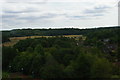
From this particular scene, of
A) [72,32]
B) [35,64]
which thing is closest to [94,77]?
[35,64]

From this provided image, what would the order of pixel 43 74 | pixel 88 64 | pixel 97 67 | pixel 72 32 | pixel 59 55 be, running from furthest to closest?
pixel 72 32 < pixel 59 55 < pixel 43 74 < pixel 88 64 < pixel 97 67

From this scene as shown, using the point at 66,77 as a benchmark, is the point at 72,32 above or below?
above

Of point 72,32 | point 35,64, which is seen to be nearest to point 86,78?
point 35,64

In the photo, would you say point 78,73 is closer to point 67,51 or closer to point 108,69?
point 108,69

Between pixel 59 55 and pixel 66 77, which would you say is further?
pixel 59 55

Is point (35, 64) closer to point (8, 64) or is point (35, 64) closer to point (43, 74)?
point (43, 74)

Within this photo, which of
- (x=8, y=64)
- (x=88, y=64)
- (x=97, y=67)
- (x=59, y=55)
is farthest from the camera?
(x=8, y=64)

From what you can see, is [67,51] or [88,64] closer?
[88,64]

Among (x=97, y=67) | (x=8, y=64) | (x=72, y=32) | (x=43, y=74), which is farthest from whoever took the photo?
(x=72, y=32)

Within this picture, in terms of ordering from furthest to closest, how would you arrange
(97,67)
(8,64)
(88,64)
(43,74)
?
(8,64), (43,74), (88,64), (97,67)
